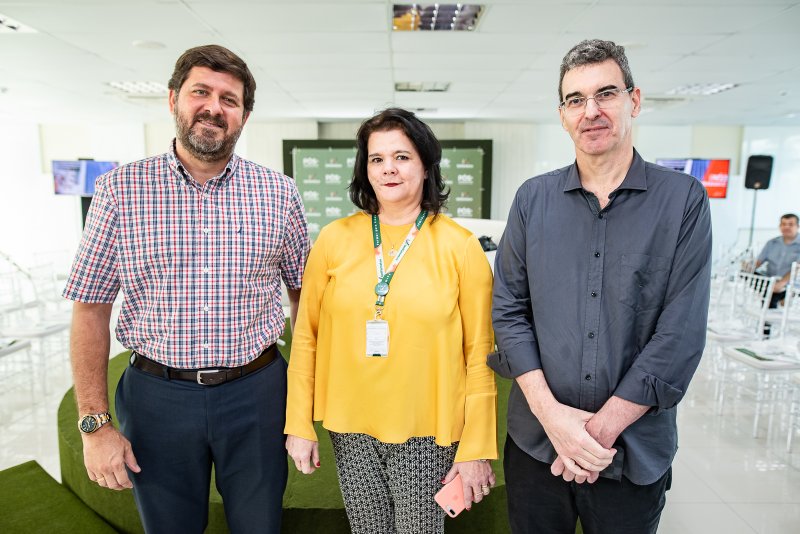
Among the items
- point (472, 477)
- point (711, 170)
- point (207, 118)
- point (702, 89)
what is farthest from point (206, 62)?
point (711, 170)

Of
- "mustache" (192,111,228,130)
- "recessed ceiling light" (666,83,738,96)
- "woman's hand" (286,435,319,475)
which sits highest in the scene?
"recessed ceiling light" (666,83,738,96)

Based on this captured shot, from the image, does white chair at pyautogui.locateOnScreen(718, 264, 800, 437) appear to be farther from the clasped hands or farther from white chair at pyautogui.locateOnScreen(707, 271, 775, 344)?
the clasped hands

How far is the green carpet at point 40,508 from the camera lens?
2260 millimetres

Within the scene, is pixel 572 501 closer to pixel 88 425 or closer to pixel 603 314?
pixel 603 314

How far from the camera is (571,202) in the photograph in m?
1.35

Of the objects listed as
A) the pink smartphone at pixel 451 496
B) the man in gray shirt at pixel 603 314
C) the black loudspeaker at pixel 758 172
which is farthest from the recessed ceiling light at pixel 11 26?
the black loudspeaker at pixel 758 172

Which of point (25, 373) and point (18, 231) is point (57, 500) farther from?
point (18, 231)

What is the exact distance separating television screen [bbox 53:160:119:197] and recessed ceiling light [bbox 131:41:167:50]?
6.83m

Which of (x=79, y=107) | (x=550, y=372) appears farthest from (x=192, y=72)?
(x=79, y=107)

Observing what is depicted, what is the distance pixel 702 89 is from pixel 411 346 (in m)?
8.19

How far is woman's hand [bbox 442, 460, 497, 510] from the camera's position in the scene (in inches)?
55.8

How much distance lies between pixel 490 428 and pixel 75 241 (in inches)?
526

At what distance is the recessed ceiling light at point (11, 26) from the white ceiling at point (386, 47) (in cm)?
10

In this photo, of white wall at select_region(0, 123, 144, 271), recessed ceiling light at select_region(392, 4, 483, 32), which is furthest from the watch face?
white wall at select_region(0, 123, 144, 271)
